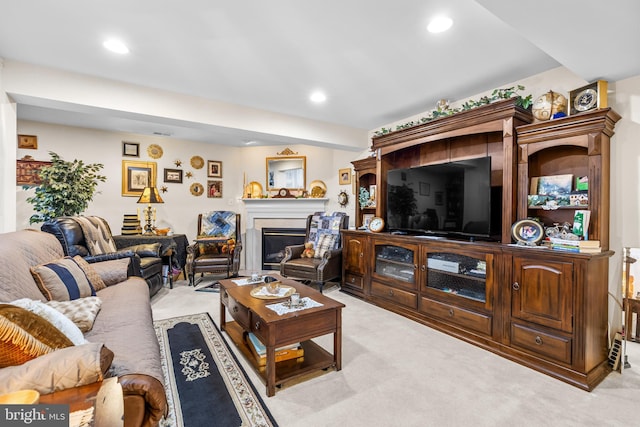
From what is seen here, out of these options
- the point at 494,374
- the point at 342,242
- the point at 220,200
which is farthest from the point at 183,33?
the point at 220,200

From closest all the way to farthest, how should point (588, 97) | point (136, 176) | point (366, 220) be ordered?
1. point (588, 97)
2. point (366, 220)
3. point (136, 176)

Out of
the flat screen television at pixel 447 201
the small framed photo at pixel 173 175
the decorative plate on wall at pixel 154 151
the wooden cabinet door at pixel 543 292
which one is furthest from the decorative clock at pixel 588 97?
the decorative plate on wall at pixel 154 151

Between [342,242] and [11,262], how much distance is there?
3292 mm

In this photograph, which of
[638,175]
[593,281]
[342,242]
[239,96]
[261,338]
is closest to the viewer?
[261,338]

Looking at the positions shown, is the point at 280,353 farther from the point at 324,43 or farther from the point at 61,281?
the point at 324,43

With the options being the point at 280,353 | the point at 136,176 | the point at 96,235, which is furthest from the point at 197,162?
the point at 280,353

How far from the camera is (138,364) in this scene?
1.29m

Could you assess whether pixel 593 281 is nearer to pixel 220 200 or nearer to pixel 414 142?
pixel 414 142

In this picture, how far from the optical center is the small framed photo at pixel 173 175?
526 cm

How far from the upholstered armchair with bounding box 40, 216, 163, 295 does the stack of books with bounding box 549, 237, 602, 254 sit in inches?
148

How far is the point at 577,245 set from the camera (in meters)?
2.08

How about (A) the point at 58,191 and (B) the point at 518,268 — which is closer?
(B) the point at 518,268

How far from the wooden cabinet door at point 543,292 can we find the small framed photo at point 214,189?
4949 mm

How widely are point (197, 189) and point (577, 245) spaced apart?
5.40 metres
